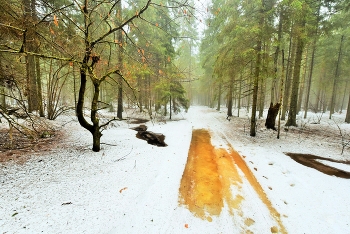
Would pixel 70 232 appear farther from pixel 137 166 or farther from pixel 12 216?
pixel 137 166

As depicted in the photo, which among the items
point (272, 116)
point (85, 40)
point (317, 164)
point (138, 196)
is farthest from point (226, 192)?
point (272, 116)

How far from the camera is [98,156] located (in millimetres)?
5836

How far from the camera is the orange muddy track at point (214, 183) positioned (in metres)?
3.74

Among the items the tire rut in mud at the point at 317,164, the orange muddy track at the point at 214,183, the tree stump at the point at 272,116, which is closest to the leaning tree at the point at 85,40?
the orange muddy track at the point at 214,183

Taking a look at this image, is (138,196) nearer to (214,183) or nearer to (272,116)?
(214,183)

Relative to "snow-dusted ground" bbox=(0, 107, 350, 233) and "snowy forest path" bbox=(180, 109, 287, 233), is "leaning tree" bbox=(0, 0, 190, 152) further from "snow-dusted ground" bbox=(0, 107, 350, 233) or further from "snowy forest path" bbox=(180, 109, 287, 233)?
"snowy forest path" bbox=(180, 109, 287, 233)

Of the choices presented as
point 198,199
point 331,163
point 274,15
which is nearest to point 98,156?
point 198,199

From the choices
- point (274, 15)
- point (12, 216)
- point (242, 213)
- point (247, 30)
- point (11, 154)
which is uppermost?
point (274, 15)

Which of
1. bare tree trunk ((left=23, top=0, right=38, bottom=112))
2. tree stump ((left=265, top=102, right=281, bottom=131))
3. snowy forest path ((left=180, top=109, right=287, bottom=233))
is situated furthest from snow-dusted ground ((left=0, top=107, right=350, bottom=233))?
tree stump ((left=265, top=102, right=281, bottom=131))

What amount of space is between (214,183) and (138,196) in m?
2.23

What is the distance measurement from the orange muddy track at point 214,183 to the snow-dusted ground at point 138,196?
0.45 ft

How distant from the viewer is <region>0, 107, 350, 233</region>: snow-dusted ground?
312 centimetres

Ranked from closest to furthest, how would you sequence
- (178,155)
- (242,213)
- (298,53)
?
(242,213) < (178,155) < (298,53)

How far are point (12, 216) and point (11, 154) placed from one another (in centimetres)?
305
